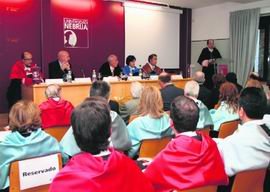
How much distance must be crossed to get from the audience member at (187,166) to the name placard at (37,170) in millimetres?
744

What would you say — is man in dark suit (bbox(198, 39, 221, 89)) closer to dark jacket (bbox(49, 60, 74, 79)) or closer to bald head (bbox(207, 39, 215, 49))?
bald head (bbox(207, 39, 215, 49))

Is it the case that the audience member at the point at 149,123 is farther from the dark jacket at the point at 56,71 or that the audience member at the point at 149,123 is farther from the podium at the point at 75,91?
the dark jacket at the point at 56,71

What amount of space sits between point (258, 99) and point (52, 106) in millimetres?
2549

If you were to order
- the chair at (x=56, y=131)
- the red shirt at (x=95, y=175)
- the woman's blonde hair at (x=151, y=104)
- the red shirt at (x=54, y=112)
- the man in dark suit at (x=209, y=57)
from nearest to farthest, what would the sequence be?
1. the red shirt at (x=95, y=175)
2. the woman's blonde hair at (x=151, y=104)
3. the chair at (x=56, y=131)
4. the red shirt at (x=54, y=112)
5. the man in dark suit at (x=209, y=57)

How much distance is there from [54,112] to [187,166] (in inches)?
105

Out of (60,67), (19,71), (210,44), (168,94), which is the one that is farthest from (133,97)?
(210,44)

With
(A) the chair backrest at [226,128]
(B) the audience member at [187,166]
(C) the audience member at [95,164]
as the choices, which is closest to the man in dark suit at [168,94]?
(A) the chair backrest at [226,128]

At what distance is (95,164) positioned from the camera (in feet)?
4.66

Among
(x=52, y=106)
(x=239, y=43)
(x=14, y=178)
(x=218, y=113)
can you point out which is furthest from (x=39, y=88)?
(x=239, y=43)

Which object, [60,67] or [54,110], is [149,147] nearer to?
[54,110]

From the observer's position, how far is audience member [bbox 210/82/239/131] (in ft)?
13.0

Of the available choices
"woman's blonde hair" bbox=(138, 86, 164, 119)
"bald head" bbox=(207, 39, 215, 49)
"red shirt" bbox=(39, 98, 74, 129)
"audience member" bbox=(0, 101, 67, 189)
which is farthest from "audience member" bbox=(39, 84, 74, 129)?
"bald head" bbox=(207, 39, 215, 49)

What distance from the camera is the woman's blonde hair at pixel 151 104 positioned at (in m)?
3.29

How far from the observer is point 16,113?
2443 millimetres
